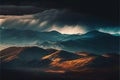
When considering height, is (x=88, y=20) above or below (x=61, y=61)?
above

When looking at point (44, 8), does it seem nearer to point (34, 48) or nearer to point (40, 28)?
point (40, 28)

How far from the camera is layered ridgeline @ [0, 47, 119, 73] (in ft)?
12.1

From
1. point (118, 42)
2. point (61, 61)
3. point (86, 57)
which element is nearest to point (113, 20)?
point (118, 42)

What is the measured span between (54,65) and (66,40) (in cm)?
34

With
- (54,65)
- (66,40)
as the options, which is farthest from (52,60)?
(66,40)

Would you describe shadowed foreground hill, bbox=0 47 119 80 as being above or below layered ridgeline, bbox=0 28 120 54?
below

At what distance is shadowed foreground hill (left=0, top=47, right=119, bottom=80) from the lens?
3.68m

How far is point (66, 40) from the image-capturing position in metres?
3.80

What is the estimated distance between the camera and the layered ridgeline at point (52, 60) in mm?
3695

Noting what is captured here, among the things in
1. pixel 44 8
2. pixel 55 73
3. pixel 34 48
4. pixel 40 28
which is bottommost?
pixel 55 73

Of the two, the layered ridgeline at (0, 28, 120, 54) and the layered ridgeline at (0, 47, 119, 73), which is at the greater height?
the layered ridgeline at (0, 28, 120, 54)

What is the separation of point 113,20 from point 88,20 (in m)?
0.31

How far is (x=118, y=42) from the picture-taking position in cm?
375

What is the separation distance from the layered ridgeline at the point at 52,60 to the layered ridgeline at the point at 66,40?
0.21 ft
